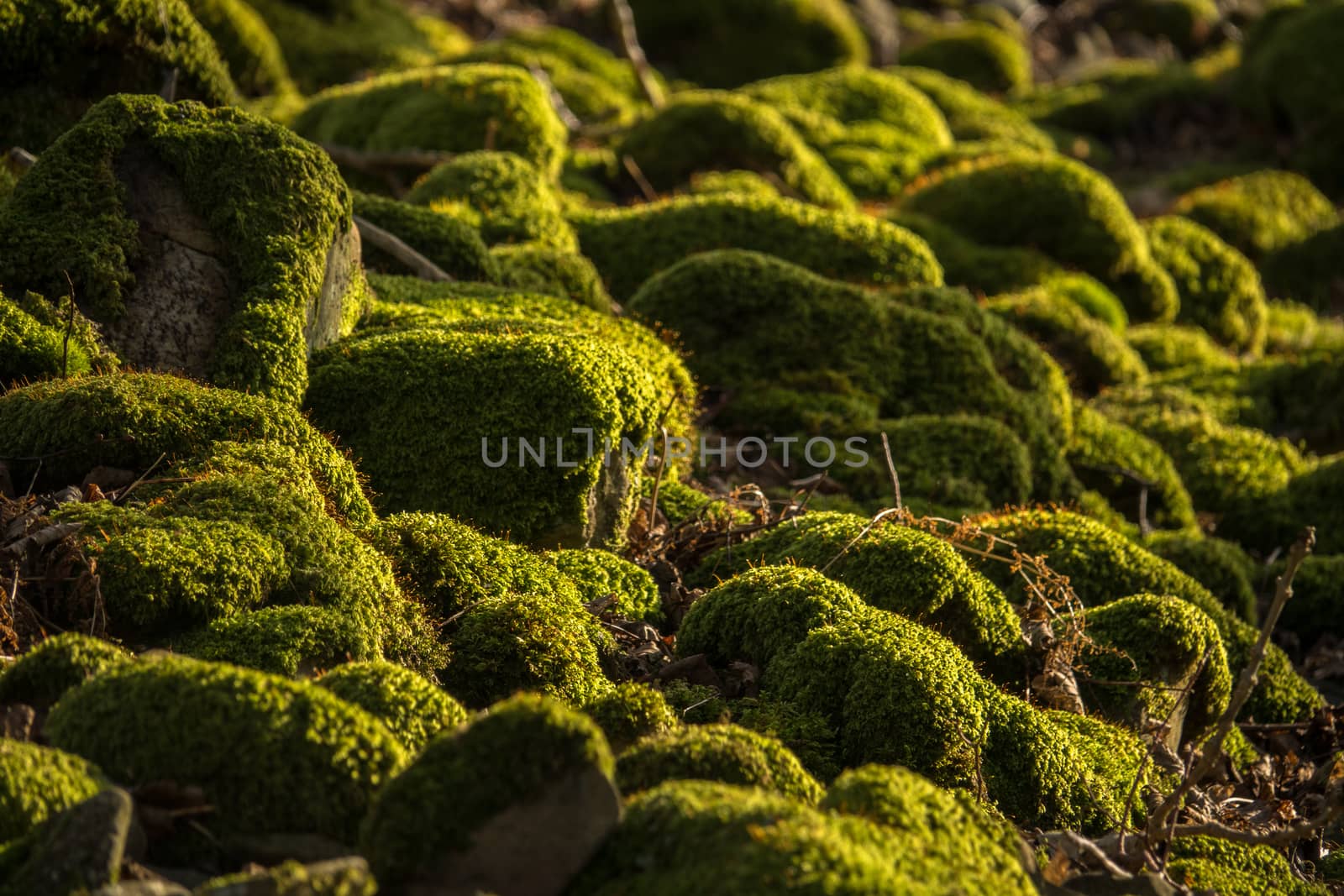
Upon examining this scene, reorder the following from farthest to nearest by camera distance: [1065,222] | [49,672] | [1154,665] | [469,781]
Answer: [1065,222]
[1154,665]
[49,672]
[469,781]

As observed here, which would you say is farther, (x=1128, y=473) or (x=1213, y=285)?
(x=1213, y=285)

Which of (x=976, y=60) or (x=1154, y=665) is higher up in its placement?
(x=976, y=60)

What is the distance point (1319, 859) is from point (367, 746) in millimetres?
4205

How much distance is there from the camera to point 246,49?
17.2 meters

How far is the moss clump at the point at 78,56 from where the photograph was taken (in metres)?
8.68

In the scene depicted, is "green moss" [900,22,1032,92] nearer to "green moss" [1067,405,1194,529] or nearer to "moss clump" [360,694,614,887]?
"green moss" [1067,405,1194,529]

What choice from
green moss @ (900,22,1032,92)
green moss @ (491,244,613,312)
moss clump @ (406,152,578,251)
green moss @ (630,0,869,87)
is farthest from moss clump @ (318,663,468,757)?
green moss @ (900,22,1032,92)

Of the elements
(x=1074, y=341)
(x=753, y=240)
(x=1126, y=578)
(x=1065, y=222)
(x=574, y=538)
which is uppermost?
(x=753, y=240)

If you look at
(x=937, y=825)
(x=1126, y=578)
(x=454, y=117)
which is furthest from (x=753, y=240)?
(x=937, y=825)

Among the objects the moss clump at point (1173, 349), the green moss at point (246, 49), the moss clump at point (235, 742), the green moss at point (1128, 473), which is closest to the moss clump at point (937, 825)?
the moss clump at point (235, 742)

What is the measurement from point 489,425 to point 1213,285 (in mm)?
12511

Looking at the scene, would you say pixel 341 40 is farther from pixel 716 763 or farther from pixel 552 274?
pixel 716 763

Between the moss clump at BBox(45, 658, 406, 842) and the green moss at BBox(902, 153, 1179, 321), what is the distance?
42.7ft

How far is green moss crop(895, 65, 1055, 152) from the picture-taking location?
70.1ft
